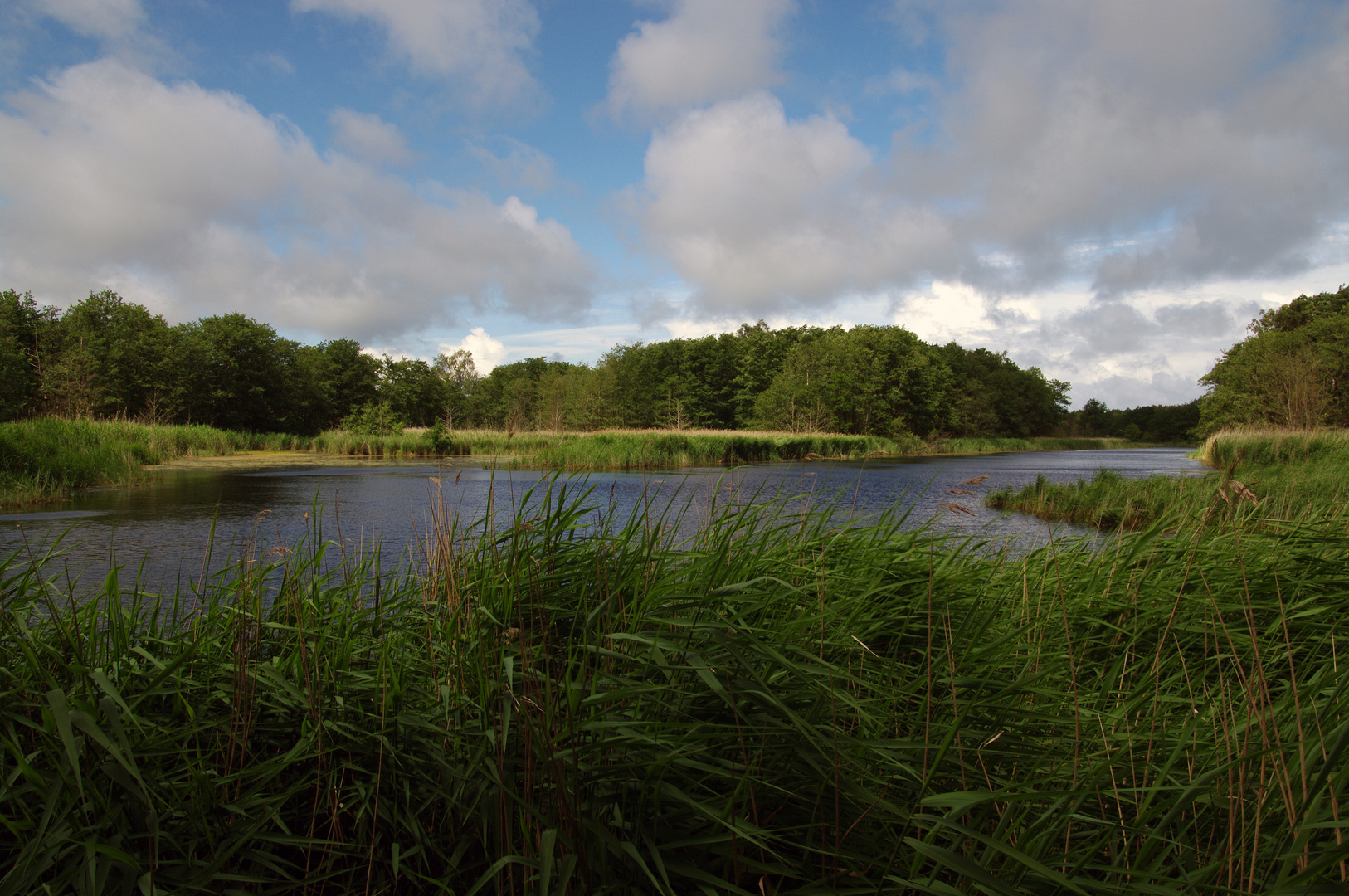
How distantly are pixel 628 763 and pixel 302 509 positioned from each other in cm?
1007

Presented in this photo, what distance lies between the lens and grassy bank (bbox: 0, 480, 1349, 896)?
1279 millimetres

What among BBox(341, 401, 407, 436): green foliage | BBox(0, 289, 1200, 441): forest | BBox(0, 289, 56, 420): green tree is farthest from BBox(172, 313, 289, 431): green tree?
BBox(341, 401, 407, 436): green foliage

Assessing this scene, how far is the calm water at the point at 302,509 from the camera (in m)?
4.01

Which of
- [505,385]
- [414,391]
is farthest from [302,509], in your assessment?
[505,385]

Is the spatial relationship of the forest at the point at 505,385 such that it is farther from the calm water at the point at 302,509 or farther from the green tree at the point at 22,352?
the calm water at the point at 302,509

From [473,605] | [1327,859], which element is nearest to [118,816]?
[473,605]

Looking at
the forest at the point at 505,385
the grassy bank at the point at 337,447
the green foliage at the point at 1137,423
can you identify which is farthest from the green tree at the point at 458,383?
the green foliage at the point at 1137,423

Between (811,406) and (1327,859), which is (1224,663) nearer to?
(1327,859)

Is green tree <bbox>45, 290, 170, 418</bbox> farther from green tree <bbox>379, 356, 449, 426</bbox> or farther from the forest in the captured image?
green tree <bbox>379, 356, 449, 426</bbox>

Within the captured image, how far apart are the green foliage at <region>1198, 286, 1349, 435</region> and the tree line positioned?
18.3m

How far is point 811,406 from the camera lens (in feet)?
147

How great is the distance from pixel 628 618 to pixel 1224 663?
283 cm

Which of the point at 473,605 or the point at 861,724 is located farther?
the point at 473,605

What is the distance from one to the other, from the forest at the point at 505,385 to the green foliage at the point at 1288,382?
13979 mm
